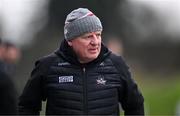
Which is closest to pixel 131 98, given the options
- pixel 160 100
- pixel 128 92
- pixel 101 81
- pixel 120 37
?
pixel 128 92

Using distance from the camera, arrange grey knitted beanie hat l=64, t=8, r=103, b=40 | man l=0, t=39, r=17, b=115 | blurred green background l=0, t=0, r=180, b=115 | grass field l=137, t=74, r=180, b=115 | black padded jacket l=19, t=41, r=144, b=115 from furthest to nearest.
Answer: blurred green background l=0, t=0, r=180, b=115
grass field l=137, t=74, r=180, b=115
man l=0, t=39, r=17, b=115
grey knitted beanie hat l=64, t=8, r=103, b=40
black padded jacket l=19, t=41, r=144, b=115

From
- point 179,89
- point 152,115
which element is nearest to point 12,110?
point 152,115

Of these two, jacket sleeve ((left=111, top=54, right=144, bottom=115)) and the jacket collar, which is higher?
the jacket collar

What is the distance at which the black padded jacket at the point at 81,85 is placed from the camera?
875 centimetres

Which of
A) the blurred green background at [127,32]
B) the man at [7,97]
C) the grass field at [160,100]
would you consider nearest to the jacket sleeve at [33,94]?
the man at [7,97]

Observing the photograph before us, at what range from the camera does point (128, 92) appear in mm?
8953

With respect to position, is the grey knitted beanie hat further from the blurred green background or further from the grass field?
the blurred green background

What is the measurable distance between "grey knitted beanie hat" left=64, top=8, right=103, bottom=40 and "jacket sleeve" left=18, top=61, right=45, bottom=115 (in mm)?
404

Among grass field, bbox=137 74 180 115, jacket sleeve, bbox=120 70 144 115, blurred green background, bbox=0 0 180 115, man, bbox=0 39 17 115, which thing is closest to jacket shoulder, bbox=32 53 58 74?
jacket sleeve, bbox=120 70 144 115

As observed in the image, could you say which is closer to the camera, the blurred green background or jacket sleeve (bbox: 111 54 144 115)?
jacket sleeve (bbox: 111 54 144 115)

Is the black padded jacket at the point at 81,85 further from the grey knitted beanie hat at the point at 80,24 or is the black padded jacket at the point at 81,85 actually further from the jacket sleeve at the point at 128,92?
the grey knitted beanie hat at the point at 80,24

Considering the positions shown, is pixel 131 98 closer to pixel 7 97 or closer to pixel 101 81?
pixel 101 81

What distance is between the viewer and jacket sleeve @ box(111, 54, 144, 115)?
8.90 meters

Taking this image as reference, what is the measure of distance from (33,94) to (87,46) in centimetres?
70
